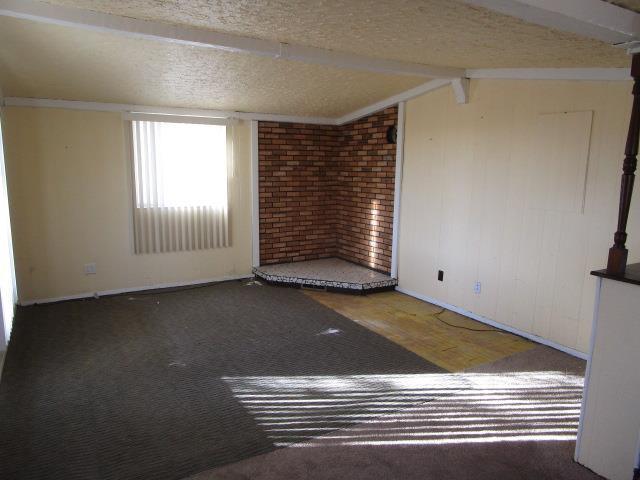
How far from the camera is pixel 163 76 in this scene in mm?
3982

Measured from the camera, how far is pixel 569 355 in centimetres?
364

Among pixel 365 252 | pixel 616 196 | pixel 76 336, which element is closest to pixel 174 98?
pixel 76 336

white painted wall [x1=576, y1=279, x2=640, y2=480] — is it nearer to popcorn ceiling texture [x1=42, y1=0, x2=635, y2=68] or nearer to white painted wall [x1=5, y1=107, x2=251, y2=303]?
popcorn ceiling texture [x1=42, y1=0, x2=635, y2=68]

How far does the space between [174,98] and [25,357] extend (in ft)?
9.46

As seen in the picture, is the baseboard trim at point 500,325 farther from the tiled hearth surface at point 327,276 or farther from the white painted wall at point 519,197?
the tiled hearth surface at point 327,276

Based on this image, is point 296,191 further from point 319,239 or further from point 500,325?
point 500,325

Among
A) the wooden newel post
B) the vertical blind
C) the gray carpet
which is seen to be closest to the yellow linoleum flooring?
the gray carpet

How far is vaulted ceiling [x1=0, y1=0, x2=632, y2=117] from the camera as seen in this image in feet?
8.40

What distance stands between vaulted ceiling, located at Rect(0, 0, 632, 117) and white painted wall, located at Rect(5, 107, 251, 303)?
1.15 ft

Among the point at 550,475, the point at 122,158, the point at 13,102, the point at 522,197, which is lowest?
the point at 550,475

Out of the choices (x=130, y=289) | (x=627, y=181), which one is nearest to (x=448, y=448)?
(x=627, y=181)

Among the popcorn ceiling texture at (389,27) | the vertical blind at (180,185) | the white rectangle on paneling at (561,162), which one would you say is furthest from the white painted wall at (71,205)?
the white rectangle on paneling at (561,162)

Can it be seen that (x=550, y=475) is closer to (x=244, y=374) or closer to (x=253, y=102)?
(x=244, y=374)

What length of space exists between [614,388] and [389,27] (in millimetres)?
2391
